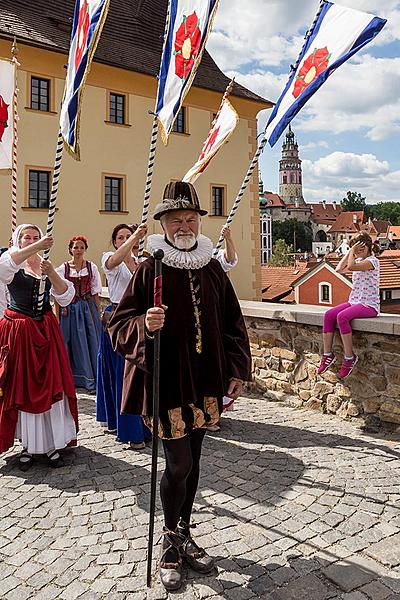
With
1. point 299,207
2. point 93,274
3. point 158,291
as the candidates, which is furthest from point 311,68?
point 299,207

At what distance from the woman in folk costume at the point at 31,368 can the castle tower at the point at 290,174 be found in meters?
166

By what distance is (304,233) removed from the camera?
129500mm

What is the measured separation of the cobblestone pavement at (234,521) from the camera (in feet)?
9.09

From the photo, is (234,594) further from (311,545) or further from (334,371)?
(334,371)

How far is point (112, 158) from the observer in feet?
63.8

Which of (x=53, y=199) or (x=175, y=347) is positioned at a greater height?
(x=53, y=199)

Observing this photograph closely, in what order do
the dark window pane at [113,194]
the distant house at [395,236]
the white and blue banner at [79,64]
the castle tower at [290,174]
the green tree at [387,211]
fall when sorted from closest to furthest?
the white and blue banner at [79,64]
the dark window pane at [113,194]
the distant house at [395,236]
the green tree at [387,211]
the castle tower at [290,174]

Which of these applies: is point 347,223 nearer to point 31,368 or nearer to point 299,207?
point 299,207

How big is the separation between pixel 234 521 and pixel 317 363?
2790mm

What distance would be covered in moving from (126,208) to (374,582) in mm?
18299

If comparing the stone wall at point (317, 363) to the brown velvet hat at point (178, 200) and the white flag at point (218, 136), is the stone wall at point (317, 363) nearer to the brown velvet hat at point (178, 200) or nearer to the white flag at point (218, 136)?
the white flag at point (218, 136)

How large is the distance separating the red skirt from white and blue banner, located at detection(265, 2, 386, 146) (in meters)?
3.12

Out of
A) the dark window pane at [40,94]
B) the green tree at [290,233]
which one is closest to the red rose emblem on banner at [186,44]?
the dark window pane at [40,94]

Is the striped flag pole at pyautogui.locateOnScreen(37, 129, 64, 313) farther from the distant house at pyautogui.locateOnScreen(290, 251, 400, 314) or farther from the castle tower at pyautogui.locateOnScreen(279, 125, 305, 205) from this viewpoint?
the castle tower at pyautogui.locateOnScreen(279, 125, 305, 205)
